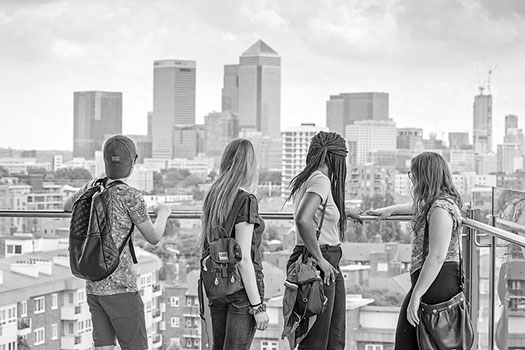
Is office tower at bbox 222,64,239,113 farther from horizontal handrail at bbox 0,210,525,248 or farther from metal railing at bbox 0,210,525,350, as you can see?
metal railing at bbox 0,210,525,350

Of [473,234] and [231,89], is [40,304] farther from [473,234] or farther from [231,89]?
[231,89]

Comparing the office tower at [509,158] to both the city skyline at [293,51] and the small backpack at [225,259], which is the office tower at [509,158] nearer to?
the city skyline at [293,51]

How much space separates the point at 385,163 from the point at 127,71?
25.1 metres

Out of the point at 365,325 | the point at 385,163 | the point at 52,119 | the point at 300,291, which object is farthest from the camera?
the point at 52,119

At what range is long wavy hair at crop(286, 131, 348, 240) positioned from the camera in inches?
127

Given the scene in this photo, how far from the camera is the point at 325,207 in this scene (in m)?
3.20

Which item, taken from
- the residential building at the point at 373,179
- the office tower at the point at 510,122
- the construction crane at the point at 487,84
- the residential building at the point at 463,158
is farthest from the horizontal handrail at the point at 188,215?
the office tower at the point at 510,122

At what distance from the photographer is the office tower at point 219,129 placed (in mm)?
51500

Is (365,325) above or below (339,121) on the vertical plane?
below

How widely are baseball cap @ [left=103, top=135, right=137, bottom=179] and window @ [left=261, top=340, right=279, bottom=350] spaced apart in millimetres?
1278

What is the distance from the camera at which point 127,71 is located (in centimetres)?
6084

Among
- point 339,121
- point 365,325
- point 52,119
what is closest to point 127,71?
point 52,119

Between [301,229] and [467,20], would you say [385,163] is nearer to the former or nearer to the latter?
[467,20]

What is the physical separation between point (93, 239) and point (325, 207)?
0.91 meters
